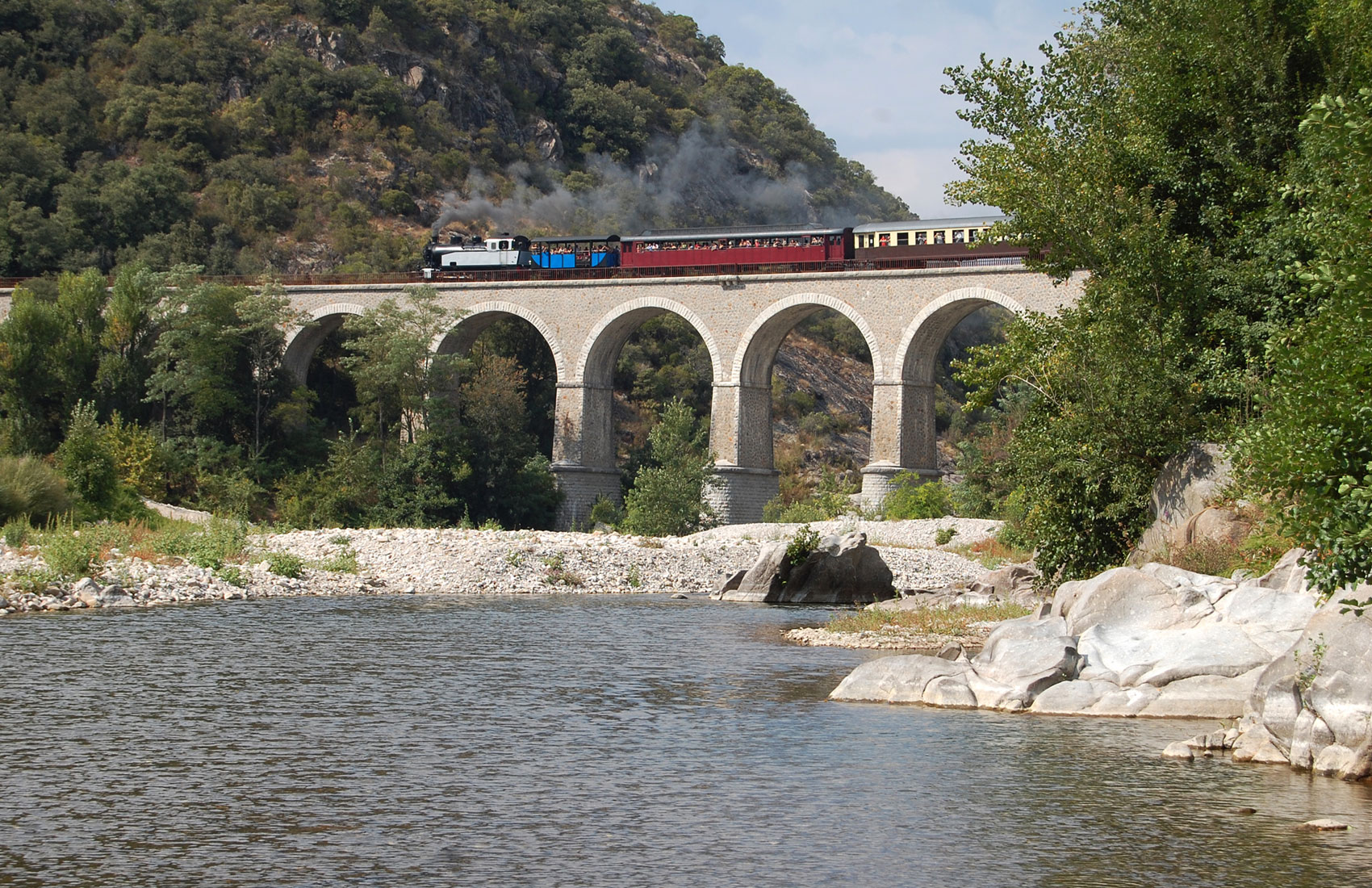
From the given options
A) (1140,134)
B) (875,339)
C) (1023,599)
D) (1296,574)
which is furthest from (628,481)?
(1296,574)

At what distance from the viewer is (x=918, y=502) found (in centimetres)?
4522

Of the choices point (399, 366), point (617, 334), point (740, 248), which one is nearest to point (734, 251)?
point (740, 248)

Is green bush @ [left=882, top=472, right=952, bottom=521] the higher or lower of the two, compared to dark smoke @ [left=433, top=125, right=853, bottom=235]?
lower

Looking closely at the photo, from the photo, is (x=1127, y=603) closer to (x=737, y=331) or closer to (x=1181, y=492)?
(x=1181, y=492)

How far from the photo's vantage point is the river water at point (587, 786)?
8945mm

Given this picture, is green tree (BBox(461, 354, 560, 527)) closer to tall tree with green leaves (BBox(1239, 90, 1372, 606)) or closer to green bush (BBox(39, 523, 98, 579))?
green bush (BBox(39, 523, 98, 579))

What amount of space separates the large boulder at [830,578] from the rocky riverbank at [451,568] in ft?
9.40

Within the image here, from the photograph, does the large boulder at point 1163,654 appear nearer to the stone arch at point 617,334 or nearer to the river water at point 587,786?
the river water at point 587,786

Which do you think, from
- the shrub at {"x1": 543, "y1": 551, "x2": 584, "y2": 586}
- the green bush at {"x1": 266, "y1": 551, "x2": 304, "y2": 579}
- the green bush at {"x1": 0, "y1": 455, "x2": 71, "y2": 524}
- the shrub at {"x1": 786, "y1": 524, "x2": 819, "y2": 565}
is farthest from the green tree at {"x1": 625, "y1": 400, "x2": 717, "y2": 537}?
the green bush at {"x1": 0, "y1": 455, "x2": 71, "y2": 524}

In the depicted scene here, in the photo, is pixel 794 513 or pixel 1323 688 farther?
pixel 794 513

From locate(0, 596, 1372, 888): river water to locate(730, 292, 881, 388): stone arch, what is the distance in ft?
103

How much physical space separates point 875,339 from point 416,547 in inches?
793

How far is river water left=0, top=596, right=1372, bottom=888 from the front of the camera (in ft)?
29.3

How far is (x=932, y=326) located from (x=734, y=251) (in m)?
9.00
